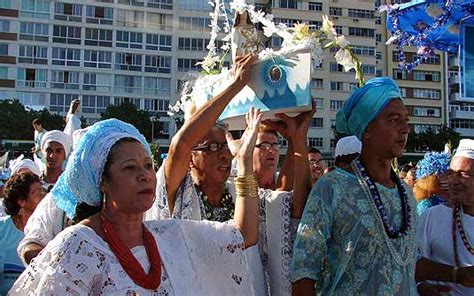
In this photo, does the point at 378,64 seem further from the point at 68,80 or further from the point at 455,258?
the point at 455,258

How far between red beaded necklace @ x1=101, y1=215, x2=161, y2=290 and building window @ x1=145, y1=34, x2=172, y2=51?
164 feet

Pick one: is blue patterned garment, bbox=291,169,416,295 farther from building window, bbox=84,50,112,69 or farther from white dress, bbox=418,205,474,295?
building window, bbox=84,50,112,69

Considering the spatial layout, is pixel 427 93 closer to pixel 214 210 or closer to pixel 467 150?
pixel 467 150

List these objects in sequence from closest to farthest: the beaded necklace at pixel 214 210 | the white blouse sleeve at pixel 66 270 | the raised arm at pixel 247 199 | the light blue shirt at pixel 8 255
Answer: the white blouse sleeve at pixel 66 270 < the raised arm at pixel 247 199 < the beaded necklace at pixel 214 210 < the light blue shirt at pixel 8 255

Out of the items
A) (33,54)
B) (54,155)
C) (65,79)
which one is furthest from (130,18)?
(54,155)

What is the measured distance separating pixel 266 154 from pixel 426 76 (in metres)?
59.8

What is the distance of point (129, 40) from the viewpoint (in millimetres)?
50938

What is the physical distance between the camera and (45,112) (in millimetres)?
40875

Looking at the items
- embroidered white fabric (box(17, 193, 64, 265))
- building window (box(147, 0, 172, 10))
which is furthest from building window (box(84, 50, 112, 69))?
embroidered white fabric (box(17, 193, 64, 265))

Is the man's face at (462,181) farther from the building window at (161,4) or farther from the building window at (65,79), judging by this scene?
the building window at (161,4)

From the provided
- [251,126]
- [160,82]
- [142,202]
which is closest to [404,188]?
[251,126]

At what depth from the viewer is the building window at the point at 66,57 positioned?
4900 centimetres

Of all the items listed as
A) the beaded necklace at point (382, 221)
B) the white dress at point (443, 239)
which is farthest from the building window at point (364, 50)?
the beaded necklace at point (382, 221)

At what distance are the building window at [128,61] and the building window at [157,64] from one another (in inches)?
26.0
